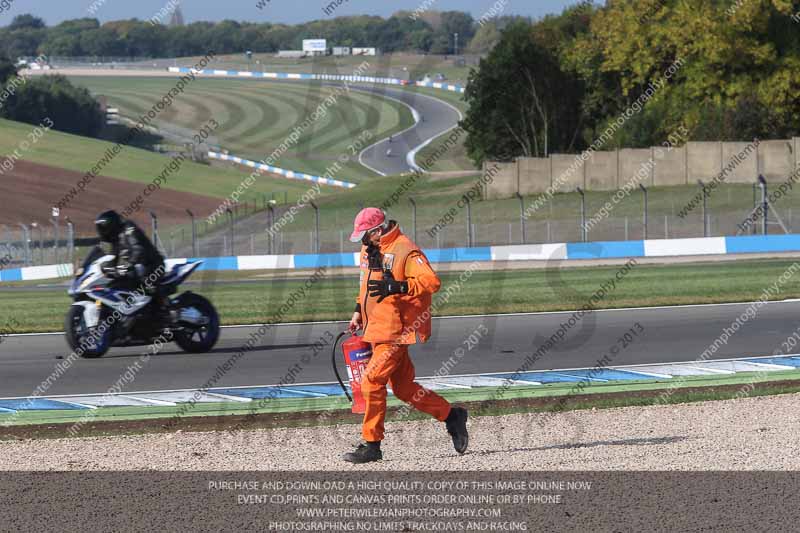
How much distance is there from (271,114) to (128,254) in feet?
357

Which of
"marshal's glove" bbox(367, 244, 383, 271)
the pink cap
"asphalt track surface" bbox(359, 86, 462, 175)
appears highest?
the pink cap

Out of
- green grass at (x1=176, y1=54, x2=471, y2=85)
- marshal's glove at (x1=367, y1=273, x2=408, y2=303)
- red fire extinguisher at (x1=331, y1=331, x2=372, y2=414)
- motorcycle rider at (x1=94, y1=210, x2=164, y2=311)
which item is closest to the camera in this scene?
marshal's glove at (x1=367, y1=273, x2=408, y2=303)

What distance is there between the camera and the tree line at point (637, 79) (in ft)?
188

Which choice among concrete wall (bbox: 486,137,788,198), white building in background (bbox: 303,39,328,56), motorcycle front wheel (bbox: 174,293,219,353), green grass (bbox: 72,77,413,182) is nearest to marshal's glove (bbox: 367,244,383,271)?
motorcycle front wheel (bbox: 174,293,219,353)

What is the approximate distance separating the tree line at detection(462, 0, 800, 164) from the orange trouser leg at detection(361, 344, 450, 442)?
164 ft

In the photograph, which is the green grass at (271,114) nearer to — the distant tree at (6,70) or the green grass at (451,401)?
the distant tree at (6,70)

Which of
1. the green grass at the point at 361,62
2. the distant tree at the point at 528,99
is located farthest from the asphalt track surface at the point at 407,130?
the distant tree at the point at 528,99

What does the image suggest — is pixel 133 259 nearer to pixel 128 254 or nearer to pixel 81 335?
pixel 128 254

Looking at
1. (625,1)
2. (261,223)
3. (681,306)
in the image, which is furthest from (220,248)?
(625,1)

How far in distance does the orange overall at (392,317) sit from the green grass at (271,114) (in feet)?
269

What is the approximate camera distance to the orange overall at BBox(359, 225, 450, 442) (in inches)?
341

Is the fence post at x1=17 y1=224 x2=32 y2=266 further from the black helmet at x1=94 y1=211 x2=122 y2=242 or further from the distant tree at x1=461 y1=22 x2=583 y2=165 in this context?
the distant tree at x1=461 y1=22 x2=583 y2=165

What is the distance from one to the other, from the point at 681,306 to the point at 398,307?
12.4 meters

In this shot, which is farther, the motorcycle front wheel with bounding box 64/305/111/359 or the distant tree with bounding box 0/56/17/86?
the distant tree with bounding box 0/56/17/86
